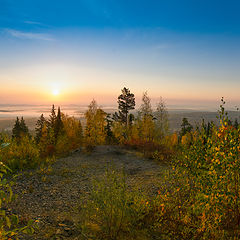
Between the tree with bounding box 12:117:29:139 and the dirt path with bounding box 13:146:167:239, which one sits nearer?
the dirt path with bounding box 13:146:167:239

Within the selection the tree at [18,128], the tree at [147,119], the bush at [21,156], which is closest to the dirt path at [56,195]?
the bush at [21,156]

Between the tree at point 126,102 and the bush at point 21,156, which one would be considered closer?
the bush at point 21,156

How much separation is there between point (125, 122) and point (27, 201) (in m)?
29.7

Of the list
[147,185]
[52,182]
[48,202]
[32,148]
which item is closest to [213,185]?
[147,185]

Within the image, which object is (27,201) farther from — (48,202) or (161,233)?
(161,233)

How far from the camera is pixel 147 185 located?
9.26m

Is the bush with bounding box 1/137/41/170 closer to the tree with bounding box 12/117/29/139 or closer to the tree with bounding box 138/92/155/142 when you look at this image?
the tree with bounding box 138/92/155/142

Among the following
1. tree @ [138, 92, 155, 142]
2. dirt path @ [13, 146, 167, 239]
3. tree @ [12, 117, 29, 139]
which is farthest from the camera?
tree @ [12, 117, 29, 139]

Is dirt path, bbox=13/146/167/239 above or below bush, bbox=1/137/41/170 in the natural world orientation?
below

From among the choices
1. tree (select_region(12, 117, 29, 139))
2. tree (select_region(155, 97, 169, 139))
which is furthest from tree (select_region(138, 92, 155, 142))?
tree (select_region(12, 117, 29, 139))

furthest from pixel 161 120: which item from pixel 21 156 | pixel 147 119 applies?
pixel 21 156

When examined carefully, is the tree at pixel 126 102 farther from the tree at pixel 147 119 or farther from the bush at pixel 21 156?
the bush at pixel 21 156

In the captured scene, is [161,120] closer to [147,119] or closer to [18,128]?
[147,119]

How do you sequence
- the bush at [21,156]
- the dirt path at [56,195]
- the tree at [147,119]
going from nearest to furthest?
the dirt path at [56,195]
the bush at [21,156]
the tree at [147,119]
